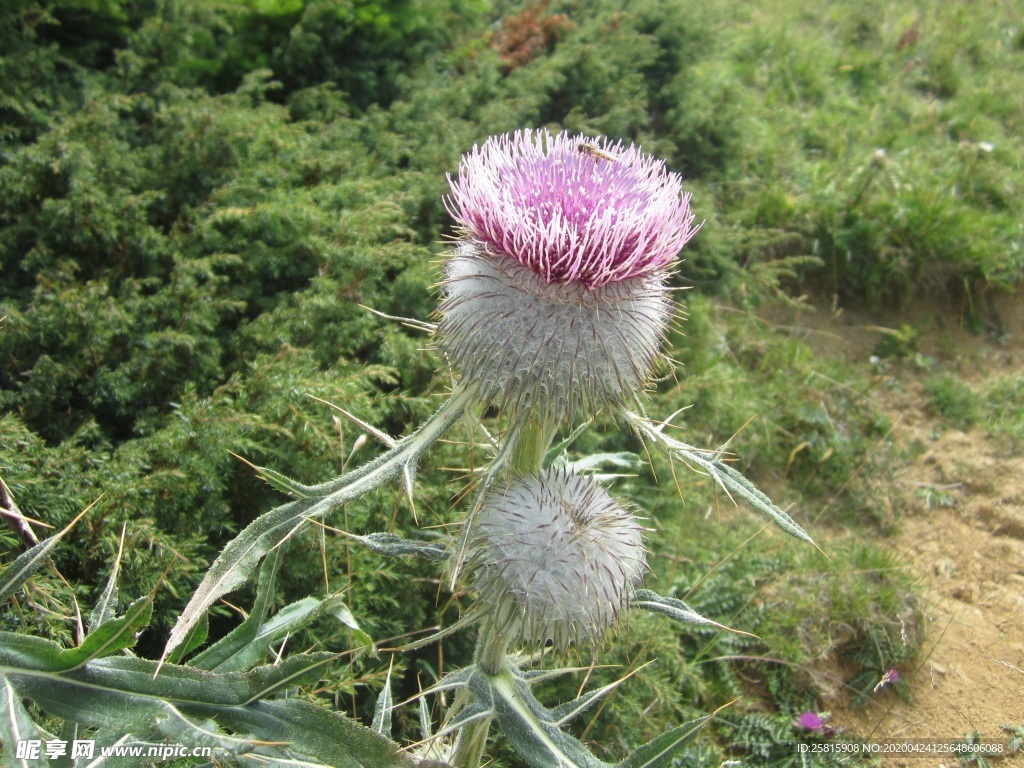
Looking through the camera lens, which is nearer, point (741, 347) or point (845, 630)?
point (845, 630)

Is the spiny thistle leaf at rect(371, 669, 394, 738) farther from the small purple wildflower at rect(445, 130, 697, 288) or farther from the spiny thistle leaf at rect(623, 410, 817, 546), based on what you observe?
the small purple wildflower at rect(445, 130, 697, 288)

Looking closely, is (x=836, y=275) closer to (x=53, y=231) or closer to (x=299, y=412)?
(x=299, y=412)

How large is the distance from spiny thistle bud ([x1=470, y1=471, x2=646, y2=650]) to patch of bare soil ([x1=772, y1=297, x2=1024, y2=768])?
206 centimetres

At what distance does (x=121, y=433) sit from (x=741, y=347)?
3.74m

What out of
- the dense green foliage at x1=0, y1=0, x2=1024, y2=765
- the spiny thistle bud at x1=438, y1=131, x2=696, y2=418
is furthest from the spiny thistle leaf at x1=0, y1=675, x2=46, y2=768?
the spiny thistle bud at x1=438, y1=131, x2=696, y2=418

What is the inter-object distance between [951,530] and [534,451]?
3.40m

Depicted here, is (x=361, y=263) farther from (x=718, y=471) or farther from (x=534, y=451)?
(x=718, y=471)

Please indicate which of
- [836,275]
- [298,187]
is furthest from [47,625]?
[836,275]

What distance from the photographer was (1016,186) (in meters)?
6.32

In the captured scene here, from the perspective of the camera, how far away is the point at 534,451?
231 centimetres

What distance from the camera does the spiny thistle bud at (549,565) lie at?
200cm

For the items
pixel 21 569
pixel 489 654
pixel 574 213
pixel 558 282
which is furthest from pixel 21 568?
pixel 574 213

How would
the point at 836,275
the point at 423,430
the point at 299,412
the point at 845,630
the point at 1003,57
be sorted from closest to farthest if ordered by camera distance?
the point at 423,430, the point at 299,412, the point at 845,630, the point at 836,275, the point at 1003,57

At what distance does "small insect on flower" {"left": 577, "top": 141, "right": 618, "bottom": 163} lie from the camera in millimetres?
2287
